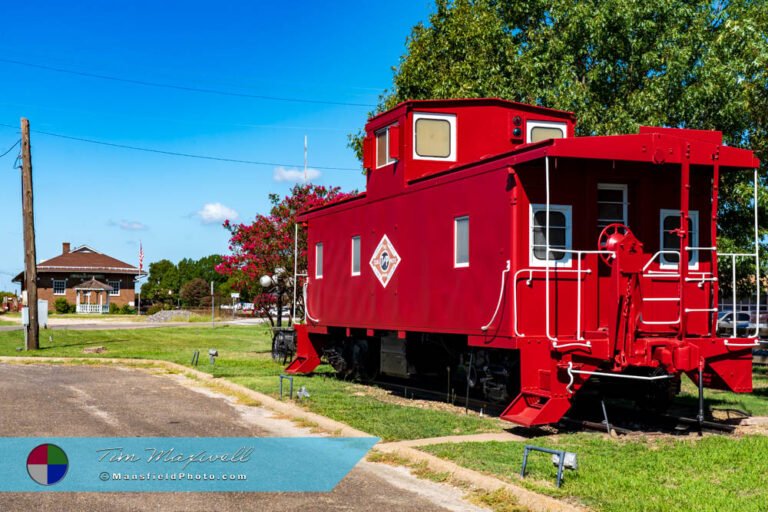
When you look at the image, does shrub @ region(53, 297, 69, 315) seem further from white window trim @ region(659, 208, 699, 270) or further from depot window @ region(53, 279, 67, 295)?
white window trim @ region(659, 208, 699, 270)

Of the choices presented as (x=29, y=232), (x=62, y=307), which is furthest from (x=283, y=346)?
(x=62, y=307)

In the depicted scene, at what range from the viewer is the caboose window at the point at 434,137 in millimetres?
14672

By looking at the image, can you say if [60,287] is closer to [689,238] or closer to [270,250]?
[270,250]

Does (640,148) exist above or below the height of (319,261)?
above

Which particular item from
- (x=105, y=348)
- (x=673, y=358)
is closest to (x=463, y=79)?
(x=673, y=358)

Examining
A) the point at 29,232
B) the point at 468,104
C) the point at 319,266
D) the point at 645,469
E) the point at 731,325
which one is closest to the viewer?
the point at 645,469

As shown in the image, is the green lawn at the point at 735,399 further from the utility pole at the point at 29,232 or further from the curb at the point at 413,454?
the utility pole at the point at 29,232

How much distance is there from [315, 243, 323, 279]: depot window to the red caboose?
373cm

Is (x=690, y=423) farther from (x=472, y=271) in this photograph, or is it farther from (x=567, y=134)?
(x=567, y=134)

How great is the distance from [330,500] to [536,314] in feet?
16.0

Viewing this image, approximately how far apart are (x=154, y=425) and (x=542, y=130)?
824cm

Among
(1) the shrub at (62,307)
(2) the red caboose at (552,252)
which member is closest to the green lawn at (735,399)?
(2) the red caboose at (552,252)

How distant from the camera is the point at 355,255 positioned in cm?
1695
